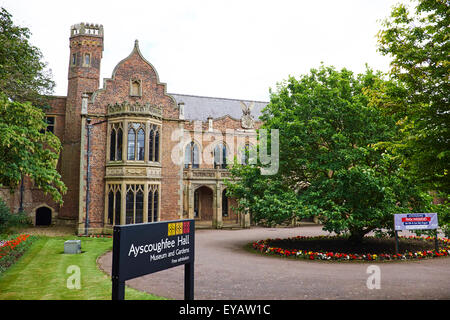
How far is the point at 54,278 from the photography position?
1052cm

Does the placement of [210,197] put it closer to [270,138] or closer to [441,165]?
[270,138]

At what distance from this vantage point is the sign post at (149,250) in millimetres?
5371

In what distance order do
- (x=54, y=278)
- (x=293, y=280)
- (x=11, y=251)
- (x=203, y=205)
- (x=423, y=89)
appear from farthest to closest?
(x=203, y=205) → (x=11, y=251) → (x=293, y=280) → (x=54, y=278) → (x=423, y=89)

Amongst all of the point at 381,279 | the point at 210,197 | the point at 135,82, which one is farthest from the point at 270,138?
the point at 210,197

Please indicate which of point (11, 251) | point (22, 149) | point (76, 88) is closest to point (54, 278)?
point (22, 149)

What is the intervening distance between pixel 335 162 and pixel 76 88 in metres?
24.3

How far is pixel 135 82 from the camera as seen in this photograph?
24.7 m

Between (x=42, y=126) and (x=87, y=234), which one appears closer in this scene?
(x=42, y=126)

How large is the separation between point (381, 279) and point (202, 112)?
88.4 ft

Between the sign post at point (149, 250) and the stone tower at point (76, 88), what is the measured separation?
23951 mm

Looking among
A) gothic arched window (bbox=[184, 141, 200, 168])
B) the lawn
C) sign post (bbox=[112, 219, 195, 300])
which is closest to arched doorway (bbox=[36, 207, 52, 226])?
gothic arched window (bbox=[184, 141, 200, 168])

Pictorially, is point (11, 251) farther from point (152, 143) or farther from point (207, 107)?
point (207, 107)
